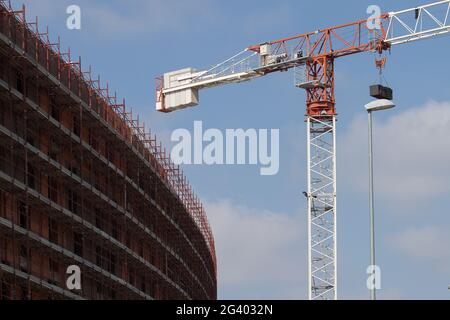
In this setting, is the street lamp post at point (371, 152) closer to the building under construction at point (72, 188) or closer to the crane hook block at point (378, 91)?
the crane hook block at point (378, 91)

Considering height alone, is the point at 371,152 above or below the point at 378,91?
below

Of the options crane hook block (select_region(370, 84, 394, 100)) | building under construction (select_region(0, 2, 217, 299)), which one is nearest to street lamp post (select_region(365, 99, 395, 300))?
crane hook block (select_region(370, 84, 394, 100))

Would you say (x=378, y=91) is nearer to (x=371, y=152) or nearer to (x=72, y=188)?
(x=371, y=152)

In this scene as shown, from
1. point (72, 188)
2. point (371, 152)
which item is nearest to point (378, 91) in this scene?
point (371, 152)

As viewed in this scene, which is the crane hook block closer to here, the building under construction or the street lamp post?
the street lamp post

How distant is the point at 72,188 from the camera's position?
76.6 meters

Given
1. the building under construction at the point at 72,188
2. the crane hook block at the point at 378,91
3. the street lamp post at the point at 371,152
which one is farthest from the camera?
the building under construction at the point at 72,188

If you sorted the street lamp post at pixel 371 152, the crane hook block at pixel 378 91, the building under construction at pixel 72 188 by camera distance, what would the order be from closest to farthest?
the street lamp post at pixel 371 152, the crane hook block at pixel 378 91, the building under construction at pixel 72 188

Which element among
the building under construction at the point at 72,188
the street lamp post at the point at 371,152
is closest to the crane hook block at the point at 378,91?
the street lamp post at the point at 371,152

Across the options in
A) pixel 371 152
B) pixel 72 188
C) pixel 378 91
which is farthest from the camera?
pixel 72 188

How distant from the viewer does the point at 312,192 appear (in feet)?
327

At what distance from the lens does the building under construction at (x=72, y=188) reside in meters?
67.8

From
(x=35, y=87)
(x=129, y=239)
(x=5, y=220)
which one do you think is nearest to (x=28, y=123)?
(x=35, y=87)

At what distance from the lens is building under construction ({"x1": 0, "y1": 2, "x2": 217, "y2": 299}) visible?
67.8 meters
